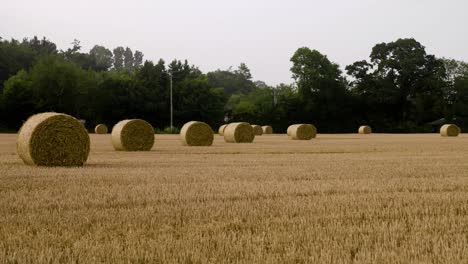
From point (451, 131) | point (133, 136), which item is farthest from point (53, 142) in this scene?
point (451, 131)

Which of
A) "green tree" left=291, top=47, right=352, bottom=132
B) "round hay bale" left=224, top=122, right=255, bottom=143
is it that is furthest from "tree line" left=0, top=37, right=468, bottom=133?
"round hay bale" left=224, top=122, right=255, bottom=143

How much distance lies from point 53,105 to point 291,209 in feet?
189

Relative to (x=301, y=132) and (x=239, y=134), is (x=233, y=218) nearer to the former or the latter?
(x=239, y=134)

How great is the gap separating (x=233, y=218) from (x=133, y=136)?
13840mm

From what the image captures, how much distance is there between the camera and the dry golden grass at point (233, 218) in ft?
14.7

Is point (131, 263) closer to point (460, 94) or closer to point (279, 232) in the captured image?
point (279, 232)

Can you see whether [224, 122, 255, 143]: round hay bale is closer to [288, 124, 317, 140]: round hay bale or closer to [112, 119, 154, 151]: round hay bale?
[288, 124, 317, 140]: round hay bale

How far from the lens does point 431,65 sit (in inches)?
2972

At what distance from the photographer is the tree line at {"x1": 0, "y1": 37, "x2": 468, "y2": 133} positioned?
2435 inches

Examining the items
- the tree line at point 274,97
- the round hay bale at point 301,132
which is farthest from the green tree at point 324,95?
the round hay bale at point 301,132

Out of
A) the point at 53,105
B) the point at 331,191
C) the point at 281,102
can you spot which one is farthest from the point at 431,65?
the point at 331,191

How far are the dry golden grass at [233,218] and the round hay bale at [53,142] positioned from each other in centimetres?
269

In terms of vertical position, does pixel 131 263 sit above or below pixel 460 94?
below

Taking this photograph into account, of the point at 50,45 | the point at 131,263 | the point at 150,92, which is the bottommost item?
the point at 131,263
